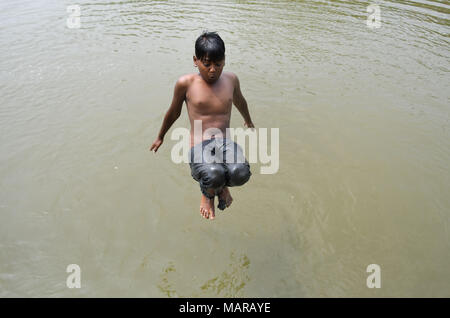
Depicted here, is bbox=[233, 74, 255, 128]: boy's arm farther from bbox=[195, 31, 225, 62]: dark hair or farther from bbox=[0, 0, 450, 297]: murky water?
bbox=[0, 0, 450, 297]: murky water

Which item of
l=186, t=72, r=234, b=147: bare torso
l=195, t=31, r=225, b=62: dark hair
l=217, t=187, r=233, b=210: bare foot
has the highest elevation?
l=195, t=31, r=225, b=62: dark hair

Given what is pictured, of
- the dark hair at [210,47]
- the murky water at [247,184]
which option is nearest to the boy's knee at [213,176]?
the murky water at [247,184]

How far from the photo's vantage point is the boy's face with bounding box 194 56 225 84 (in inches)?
101

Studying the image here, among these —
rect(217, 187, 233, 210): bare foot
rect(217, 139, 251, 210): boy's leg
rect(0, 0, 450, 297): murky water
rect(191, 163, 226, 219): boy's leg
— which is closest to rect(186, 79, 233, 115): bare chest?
rect(217, 139, 251, 210): boy's leg

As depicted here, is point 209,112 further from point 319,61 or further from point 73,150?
point 319,61

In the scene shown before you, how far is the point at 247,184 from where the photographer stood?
3.52 meters

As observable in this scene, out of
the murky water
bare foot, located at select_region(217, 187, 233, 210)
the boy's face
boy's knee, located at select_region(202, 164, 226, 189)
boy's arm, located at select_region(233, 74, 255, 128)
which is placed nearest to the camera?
boy's knee, located at select_region(202, 164, 226, 189)

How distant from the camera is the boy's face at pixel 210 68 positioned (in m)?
2.56

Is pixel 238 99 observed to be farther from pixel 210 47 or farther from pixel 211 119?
pixel 210 47

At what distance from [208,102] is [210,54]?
0.40 metres

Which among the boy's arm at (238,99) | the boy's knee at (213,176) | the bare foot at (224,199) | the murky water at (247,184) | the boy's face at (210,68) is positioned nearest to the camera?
the boy's knee at (213,176)

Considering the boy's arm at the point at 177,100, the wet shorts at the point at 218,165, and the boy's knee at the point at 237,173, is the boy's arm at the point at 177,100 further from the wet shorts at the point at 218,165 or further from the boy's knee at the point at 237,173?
the boy's knee at the point at 237,173

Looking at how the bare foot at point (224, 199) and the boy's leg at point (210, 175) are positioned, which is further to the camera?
the bare foot at point (224, 199)

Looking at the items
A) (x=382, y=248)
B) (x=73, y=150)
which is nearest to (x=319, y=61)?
(x=382, y=248)
